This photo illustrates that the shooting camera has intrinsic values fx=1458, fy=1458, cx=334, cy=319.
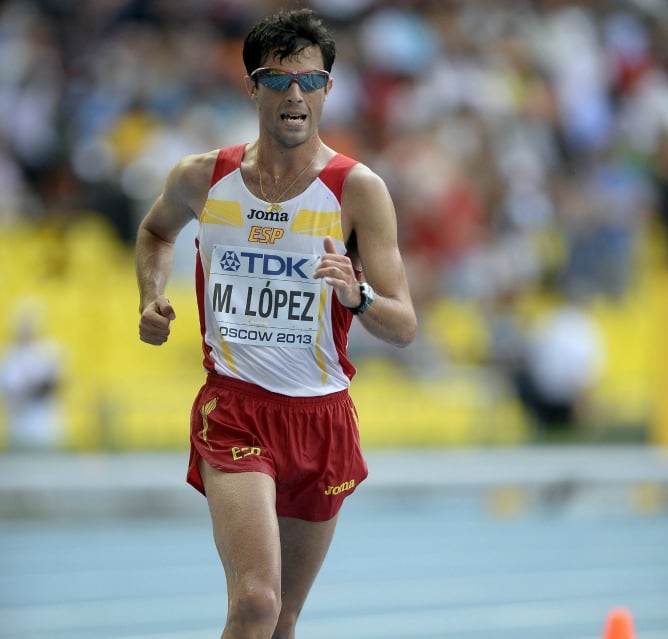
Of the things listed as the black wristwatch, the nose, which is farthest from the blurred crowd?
→ the black wristwatch

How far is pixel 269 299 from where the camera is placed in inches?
191

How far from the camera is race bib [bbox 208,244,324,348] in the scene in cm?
484

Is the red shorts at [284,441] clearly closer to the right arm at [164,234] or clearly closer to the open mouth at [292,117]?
the right arm at [164,234]

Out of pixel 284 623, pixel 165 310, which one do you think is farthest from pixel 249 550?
pixel 165 310

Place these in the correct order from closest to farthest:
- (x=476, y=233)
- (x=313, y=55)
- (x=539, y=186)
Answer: (x=313, y=55) → (x=476, y=233) → (x=539, y=186)

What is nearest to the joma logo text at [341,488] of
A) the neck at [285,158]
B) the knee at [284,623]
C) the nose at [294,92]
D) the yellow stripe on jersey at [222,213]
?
the knee at [284,623]

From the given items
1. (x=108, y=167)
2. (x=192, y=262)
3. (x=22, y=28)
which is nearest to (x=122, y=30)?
(x=22, y=28)

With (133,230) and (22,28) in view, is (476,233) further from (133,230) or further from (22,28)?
(22,28)

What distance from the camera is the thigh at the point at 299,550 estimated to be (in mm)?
4969

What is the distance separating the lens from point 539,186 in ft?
48.3

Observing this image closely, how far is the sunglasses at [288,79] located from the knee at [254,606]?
1.59 meters

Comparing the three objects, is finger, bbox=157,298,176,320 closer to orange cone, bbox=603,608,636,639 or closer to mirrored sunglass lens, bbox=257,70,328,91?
mirrored sunglass lens, bbox=257,70,328,91

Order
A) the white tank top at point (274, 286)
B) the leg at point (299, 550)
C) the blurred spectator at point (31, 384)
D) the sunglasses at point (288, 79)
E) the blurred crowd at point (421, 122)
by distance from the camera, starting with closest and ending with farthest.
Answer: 1. the sunglasses at point (288, 79)
2. the white tank top at point (274, 286)
3. the leg at point (299, 550)
4. the blurred spectator at point (31, 384)
5. the blurred crowd at point (421, 122)

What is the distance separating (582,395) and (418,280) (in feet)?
6.44
